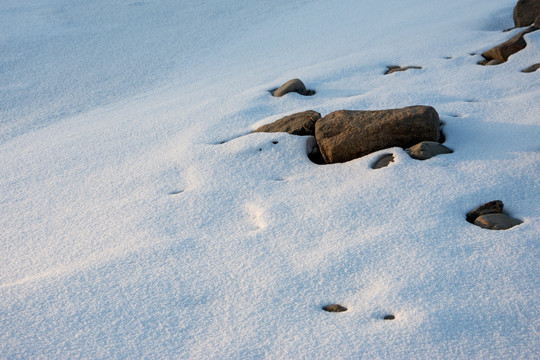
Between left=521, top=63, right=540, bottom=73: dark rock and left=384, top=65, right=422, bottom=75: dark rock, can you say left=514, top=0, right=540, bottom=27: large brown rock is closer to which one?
left=521, top=63, right=540, bottom=73: dark rock

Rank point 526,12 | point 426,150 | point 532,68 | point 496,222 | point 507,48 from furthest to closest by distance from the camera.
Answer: point 526,12 < point 507,48 < point 532,68 < point 426,150 < point 496,222

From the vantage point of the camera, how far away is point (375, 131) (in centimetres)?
329

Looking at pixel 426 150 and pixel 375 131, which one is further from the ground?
pixel 375 131

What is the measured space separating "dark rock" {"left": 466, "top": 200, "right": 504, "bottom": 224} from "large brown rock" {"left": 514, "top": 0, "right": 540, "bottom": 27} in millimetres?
4158

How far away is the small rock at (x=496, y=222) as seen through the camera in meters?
2.50

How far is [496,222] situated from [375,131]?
1049mm

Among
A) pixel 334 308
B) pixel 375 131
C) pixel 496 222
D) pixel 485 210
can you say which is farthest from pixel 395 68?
pixel 334 308

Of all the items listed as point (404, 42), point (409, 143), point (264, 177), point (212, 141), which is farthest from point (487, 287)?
point (404, 42)

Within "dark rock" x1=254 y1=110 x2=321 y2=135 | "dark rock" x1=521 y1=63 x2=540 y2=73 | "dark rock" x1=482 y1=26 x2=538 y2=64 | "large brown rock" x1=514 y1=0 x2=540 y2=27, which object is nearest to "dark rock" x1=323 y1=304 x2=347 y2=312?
"dark rock" x1=254 y1=110 x2=321 y2=135

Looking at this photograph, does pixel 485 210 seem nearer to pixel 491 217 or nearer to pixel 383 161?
pixel 491 217

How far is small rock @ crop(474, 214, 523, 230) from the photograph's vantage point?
2.50m

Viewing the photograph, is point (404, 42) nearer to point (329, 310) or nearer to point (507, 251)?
point (507, 251)

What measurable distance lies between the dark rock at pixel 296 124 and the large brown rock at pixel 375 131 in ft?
0.77

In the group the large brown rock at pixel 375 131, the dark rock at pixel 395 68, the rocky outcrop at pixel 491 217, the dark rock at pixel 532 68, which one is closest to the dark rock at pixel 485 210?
the rocky outcrop at pixel 491 217
